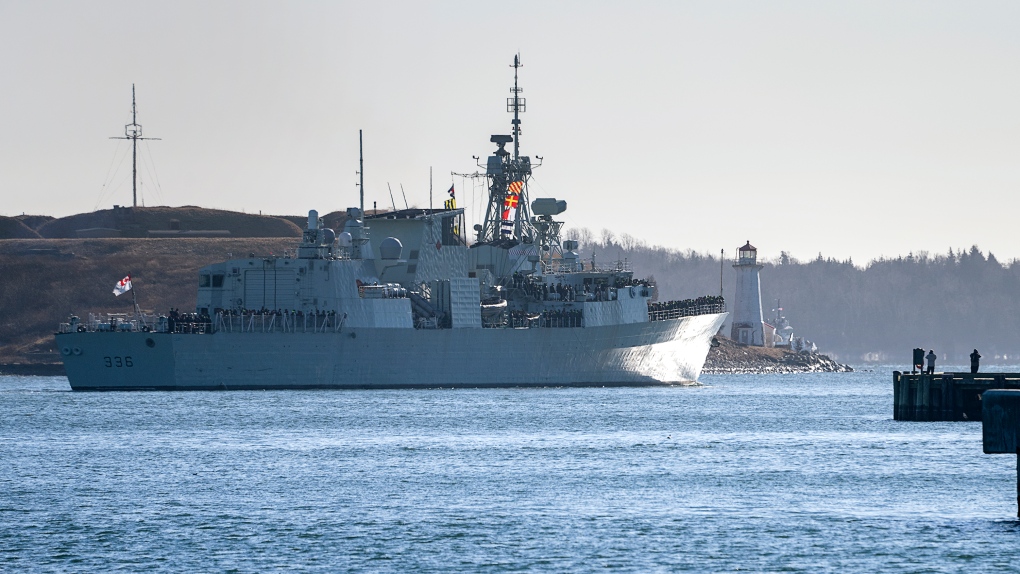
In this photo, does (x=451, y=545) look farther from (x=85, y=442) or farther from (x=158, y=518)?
(x=85, y=442)

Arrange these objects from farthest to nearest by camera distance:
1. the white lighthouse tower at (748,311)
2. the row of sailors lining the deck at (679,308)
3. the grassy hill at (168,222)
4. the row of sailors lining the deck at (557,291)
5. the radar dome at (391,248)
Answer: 1. the grassy hill at (168,222)
2. the white lighthouse tower at (748,311)
3. the row of sailors lining the deck at (679,308)
4. the row of sailors lining the deck at (557,291)
5. the radar dome at (391,248)

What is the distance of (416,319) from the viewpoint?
66.5 metres

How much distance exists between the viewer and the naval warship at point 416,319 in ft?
198

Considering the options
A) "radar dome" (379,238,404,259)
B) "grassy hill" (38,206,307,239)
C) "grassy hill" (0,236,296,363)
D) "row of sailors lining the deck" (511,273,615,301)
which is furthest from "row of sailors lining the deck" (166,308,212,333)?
"grassy hill" (38,206,307,239)

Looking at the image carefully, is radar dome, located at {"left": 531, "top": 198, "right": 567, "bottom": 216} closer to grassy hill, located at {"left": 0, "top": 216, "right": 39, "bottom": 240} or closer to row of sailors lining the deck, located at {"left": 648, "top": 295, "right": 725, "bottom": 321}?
row of sailors lining the deck, located at {"left": 648, "top": 295, "right": 725, "bottom": 321}

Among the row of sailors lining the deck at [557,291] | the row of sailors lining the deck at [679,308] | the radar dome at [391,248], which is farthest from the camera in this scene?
the row of sailors lining the deck at [679,308]

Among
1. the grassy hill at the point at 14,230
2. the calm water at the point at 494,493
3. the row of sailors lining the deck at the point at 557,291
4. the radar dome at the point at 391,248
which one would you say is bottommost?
the calm water at the point at 494,493

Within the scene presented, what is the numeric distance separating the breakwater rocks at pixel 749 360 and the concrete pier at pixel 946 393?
68624 millimetres

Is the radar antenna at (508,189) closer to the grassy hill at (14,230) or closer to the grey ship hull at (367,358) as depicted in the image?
the grey ship hull at (367,358)

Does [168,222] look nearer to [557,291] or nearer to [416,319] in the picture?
[557,291]

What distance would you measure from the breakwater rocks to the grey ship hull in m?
42.5

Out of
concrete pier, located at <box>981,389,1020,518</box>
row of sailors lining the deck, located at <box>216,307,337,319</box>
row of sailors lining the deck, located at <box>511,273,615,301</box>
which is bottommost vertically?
concrete pier, located at <box>981,389,1020,518</box>

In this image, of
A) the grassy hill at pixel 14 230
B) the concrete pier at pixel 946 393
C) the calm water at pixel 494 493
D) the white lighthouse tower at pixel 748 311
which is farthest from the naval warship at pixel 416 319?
the grassy hill at pixel 14 230

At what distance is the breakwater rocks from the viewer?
116 meters
